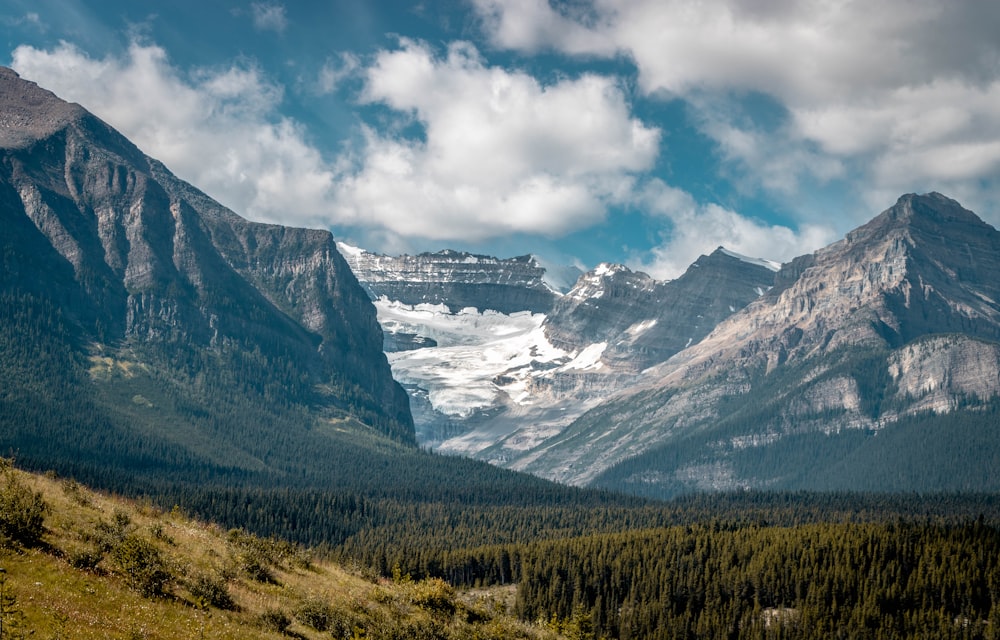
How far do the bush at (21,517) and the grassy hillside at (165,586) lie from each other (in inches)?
2.3

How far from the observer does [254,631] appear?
156 feet

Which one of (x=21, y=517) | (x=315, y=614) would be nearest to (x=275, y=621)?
(x=315, y=614)

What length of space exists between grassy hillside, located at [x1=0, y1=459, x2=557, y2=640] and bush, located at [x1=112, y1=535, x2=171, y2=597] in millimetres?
65

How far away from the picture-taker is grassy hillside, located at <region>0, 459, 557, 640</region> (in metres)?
42.0

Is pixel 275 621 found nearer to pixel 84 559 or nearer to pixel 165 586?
pixel 165 586

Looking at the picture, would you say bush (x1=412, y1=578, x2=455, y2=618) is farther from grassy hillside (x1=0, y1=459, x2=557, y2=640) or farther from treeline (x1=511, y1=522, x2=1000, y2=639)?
treeline (x1=511, y1=522, x2=1000, y2=639)

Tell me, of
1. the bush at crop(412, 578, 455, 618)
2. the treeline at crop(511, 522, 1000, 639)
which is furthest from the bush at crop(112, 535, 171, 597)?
the treeline at crop(511, 522, 1000, 639)

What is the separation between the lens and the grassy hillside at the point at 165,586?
42.0 m

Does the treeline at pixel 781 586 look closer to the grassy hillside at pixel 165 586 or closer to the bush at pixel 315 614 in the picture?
the grassy hillside at pixel 165 586

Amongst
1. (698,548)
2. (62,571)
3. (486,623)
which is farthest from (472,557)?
(62,571)

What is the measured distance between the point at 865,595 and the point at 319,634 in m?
145

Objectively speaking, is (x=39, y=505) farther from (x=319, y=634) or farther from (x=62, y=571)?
(x=319, y=634)

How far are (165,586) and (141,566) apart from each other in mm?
1466

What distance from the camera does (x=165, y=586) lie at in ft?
157
